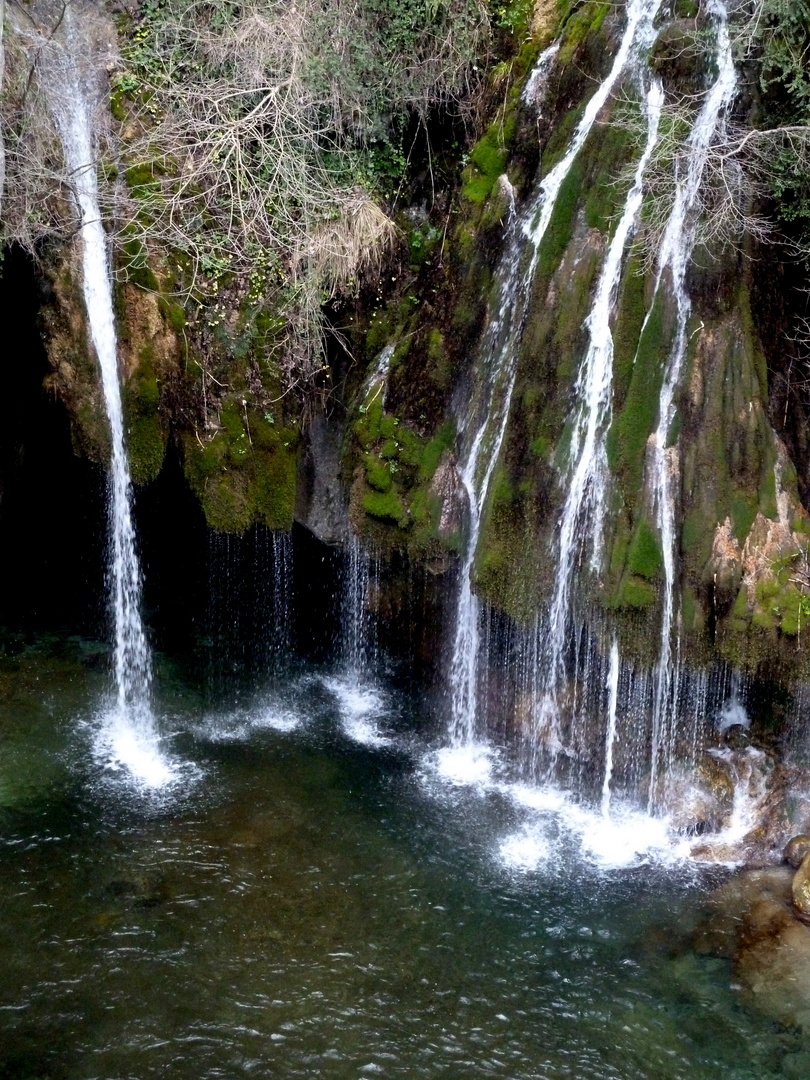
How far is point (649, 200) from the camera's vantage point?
8.20 m

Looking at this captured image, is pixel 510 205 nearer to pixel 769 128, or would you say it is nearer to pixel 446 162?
pixel 446 162

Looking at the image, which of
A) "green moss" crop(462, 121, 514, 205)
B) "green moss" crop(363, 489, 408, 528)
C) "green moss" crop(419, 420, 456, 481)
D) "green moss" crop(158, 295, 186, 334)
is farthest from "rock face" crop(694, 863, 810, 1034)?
"green moss" crop(158, 295, 186, 334)

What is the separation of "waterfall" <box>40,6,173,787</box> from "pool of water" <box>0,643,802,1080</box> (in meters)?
0.40

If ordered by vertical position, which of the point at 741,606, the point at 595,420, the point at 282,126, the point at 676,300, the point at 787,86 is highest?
the point at 282,126

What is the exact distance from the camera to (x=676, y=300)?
26.5 feet

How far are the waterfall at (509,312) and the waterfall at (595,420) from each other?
2.07 feet

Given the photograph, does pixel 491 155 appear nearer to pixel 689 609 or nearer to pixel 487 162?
pixel 487 162

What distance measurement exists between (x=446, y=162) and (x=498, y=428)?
345 centimetres

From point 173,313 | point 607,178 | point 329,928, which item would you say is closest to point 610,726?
point 329,928

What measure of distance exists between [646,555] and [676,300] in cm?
219

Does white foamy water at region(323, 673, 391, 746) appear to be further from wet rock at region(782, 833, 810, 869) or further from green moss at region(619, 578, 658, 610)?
wet rock at region(782, 833, 810, 869)

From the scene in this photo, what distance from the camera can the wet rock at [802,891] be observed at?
23.6 feet

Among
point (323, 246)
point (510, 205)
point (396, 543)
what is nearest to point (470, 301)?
point (510, 205)

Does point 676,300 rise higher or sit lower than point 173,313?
lower
